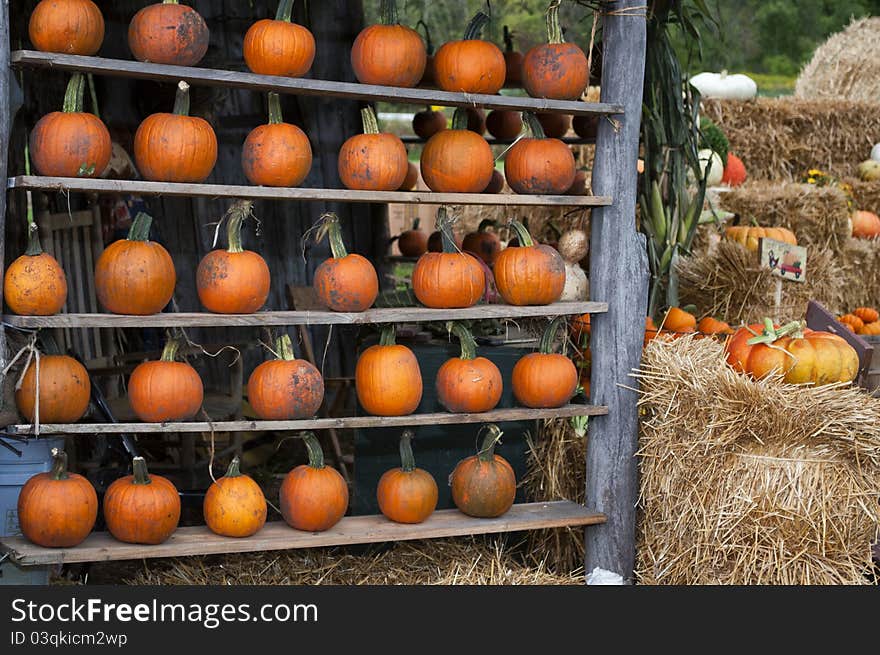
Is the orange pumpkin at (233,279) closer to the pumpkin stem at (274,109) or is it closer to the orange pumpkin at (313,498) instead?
the pumpkin stem at (274,109)

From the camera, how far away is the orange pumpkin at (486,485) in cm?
423

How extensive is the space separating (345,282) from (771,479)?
1.83 meters

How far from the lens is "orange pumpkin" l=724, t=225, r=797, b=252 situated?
6297mm

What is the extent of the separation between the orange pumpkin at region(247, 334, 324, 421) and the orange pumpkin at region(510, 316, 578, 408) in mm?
894

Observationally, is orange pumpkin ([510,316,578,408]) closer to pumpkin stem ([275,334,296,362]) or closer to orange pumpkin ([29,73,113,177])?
pumpkin stem ([275,334,296,362])

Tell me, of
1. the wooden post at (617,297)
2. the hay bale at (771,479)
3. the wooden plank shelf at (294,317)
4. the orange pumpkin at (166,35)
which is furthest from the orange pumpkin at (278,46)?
the hay bale at (771,479)

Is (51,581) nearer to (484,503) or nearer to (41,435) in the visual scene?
(41,435)

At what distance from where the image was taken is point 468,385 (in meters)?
4.17

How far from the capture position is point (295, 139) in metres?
3.97

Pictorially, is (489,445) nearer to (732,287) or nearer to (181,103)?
(181,103)

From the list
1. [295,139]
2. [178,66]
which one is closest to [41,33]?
[178,66]

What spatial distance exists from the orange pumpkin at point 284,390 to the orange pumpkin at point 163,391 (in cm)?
24

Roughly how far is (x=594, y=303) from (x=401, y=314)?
0.89 m

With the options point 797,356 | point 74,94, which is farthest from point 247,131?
point 797,356
